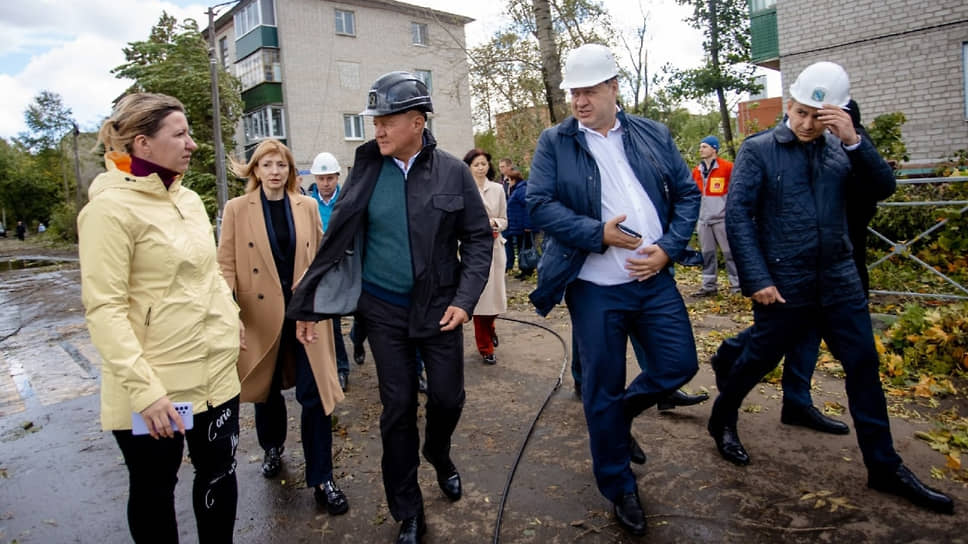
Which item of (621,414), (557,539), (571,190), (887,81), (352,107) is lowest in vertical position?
(557,539)

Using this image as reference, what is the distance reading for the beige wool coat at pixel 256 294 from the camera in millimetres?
3562

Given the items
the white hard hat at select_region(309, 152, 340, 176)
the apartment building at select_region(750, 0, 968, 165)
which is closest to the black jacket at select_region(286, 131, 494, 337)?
the white hard hat at select_region(309, 152, 340, 176)

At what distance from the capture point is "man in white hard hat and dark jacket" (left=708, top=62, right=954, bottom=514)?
309cm

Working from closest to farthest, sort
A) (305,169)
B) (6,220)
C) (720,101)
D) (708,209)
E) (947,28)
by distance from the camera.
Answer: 1. (708,209)
2. (947,28)
3. (720,101)
4. (305,169)
5. (6,220)

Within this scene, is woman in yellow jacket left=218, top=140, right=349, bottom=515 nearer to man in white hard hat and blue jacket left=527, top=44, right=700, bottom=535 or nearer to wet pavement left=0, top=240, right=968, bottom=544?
wet pavement left=0, top=240, right=968, bottom=544

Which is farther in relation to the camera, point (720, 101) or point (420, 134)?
point (720, 101)

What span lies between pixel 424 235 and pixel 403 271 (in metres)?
0.20

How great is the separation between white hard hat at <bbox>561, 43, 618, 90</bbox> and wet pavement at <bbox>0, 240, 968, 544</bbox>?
2.20m

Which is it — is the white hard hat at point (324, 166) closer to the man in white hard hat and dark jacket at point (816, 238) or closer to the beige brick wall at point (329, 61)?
the man in white hard hat and dark jacket at point (816, 238)

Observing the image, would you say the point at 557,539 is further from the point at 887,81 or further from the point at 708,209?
the point at 887,81

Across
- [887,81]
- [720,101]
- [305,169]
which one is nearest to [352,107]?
[305,169]

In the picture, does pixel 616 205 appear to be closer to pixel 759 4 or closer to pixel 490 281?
pixel 490 281

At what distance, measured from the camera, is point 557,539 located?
9.85 ft

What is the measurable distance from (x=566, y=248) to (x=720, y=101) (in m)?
28.8
